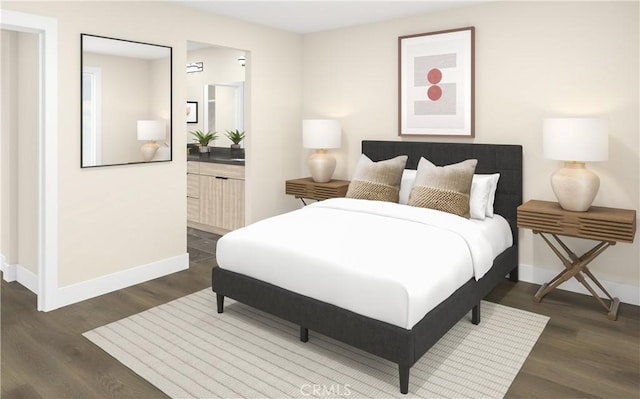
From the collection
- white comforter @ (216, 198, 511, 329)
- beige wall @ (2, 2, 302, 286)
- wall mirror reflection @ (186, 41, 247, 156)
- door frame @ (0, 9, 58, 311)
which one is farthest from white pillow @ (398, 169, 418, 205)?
door frame @ (0, 9, 58, 311)

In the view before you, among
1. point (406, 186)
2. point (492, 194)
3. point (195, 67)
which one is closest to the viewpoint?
point (492, 194)

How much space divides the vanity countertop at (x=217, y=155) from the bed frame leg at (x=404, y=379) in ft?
11.9

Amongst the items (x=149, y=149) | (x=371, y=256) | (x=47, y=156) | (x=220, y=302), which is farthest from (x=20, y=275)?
(x=371, y=256)

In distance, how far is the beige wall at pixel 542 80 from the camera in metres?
3.47

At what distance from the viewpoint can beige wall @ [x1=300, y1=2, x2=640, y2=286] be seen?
3.47 metres

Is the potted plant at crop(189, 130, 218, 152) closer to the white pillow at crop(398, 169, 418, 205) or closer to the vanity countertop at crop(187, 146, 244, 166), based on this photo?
the vanity countertop at crop(187, 146, 244, 166)

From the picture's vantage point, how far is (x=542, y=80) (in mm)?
3809

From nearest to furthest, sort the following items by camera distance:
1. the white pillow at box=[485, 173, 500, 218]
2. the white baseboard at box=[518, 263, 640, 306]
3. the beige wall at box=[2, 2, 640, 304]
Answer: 1. the beige wall at box=[2, 2, 640, 304]
2. the white baseboard at box=[518, 263, 640, 306]
3. the white pillow at box=[485, 173, 500, 218]

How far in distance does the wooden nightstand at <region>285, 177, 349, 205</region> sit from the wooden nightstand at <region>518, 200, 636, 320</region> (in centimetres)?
181

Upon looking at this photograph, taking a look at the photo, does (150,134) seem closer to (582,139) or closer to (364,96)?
(364,96)

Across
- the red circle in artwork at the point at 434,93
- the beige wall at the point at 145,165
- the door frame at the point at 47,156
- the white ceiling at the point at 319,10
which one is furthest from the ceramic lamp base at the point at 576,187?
the door frame at the point at 47,156

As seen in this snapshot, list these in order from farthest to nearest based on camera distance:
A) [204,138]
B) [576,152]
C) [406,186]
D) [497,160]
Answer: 1. [204,138]
2. [406,186]
3. [497,160]
4. [576,152]

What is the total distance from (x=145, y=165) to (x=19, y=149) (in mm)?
1024

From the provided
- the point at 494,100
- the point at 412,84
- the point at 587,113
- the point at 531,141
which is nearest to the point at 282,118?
the point at 412,84
